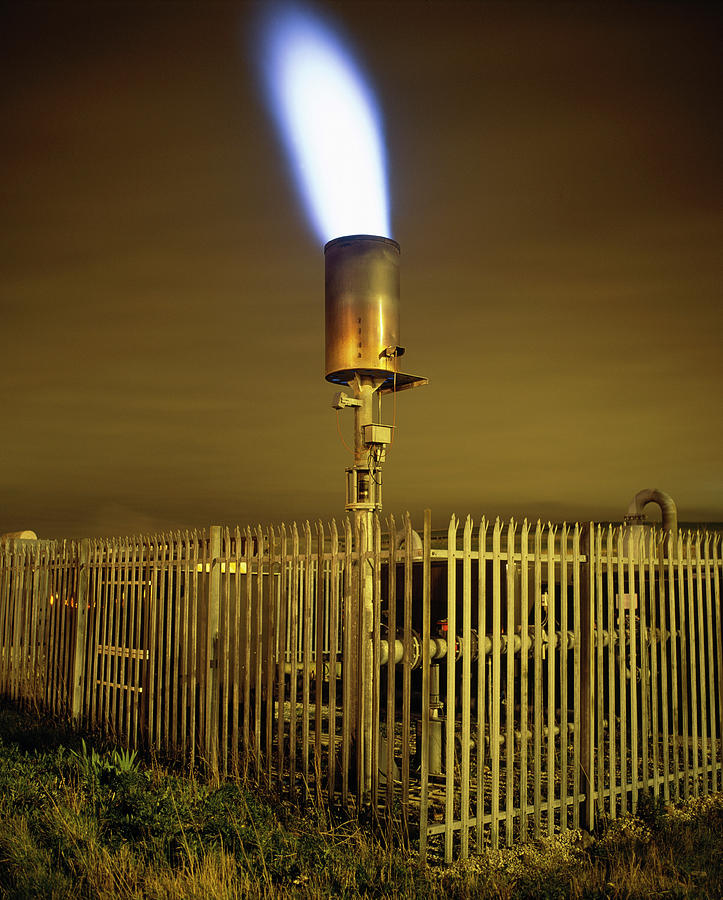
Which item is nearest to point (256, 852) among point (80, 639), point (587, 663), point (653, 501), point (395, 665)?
point (395, 665)

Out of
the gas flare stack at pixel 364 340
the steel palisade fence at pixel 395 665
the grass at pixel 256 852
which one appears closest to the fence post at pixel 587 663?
the steel palisade fence at pixel 395 665

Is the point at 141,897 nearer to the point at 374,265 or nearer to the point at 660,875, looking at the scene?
the point at 660,875

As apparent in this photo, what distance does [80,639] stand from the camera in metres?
11.1

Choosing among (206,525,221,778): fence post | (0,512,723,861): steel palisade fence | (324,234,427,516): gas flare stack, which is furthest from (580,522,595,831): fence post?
(324,234,427,516): gas flare stack

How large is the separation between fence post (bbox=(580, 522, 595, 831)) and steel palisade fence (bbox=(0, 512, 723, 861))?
18 millimetres

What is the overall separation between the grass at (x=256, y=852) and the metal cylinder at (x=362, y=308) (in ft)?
22.1

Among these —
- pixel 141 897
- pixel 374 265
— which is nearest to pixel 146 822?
pixel 141 897

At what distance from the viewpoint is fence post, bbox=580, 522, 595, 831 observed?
756cm

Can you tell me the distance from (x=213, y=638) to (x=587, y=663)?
12.1 feet

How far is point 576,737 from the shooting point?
752 cm

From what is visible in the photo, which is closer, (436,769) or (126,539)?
(436,769)

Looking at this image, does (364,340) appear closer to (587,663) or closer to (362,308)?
(362,308)

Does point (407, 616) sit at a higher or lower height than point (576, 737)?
higher

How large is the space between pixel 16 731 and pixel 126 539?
9.05 ft
